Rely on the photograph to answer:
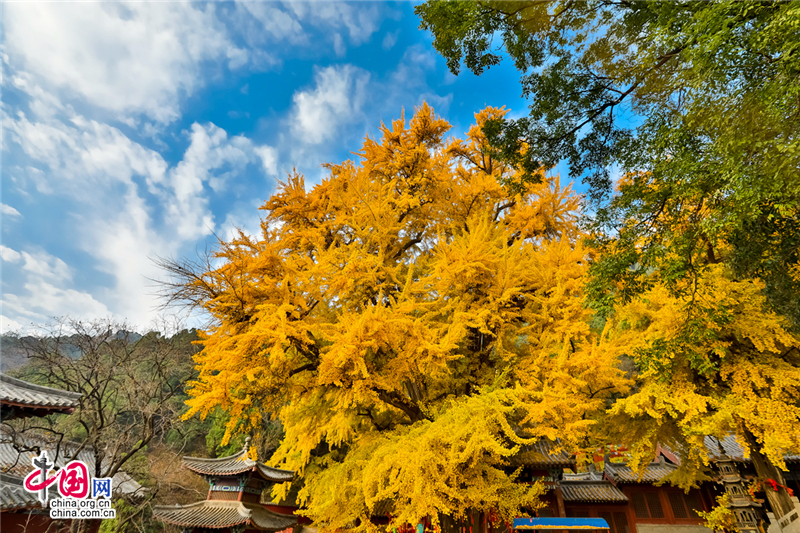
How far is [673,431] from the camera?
811 centimetres

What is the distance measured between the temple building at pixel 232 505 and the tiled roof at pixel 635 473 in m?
12.4

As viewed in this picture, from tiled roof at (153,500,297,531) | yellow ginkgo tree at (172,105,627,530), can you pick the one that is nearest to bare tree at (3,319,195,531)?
yellow ginkgo tree at (172,105,627,530)

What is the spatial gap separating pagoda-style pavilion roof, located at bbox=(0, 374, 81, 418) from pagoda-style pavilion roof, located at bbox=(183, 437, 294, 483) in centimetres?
654

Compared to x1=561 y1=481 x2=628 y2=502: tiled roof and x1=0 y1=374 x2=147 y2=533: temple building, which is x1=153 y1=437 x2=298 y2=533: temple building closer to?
x1=0 y1=374 x2=147 y2=533: temple building

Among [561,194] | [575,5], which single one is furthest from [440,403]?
[575,5]

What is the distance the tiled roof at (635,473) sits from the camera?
45.4 feet

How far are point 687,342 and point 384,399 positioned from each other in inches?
202

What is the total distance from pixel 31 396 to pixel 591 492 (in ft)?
56.4

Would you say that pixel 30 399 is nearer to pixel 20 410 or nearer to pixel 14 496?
pixel 20 410

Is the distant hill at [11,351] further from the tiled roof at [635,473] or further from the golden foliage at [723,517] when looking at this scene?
the tiled roof at [635,473]

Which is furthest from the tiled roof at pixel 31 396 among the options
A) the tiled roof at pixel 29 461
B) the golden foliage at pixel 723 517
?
the golden foliage at pixel 723 517

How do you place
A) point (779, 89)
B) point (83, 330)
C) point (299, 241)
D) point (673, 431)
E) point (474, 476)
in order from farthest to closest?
1. point (83, 330)
2. point (299, 241)
3. point (673, 431)
4. point (474, 476)
5. point (779, 89)

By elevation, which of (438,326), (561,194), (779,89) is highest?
(561,194)

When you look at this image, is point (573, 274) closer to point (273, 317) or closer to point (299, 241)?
point (273, 317)
